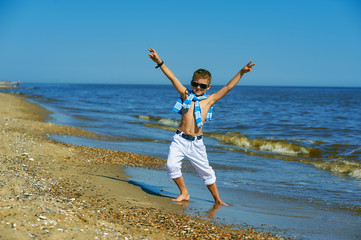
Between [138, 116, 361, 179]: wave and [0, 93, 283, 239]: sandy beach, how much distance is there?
5.82 meters

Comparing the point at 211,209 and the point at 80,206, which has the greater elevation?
the point at 80,206

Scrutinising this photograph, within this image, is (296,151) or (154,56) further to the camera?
(296,151)

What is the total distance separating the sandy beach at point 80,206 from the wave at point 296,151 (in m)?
5.82

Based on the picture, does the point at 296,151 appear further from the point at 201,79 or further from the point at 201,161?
the point at 201,79

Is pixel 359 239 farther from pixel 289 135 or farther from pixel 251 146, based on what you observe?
pixel 289 135

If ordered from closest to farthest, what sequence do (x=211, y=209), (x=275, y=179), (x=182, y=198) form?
(x=211, y=209) → (x=182, y=198) → (x=275, y=179)

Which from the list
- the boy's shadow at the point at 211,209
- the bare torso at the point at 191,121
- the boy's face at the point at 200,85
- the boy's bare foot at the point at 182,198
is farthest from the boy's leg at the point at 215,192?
the boy's face at the point at 200,85

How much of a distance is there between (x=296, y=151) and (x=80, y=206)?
989 cm

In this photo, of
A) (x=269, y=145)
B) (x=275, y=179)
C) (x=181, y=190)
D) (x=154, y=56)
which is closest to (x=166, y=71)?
(x=154, y=56)

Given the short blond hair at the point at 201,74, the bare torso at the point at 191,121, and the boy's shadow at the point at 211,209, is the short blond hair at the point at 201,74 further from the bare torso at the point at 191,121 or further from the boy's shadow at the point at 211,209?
the boy's shadow at the point at 211,209

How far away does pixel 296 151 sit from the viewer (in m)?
12.9

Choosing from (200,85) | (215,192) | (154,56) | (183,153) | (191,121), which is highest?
(154,56)

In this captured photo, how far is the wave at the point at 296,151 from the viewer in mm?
10101

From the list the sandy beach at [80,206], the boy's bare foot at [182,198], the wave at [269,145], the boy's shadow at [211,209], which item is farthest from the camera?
the wave at [269,145]
